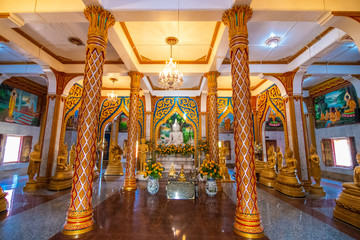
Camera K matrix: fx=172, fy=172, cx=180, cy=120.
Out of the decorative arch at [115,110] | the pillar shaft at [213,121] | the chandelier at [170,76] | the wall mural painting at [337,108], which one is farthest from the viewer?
the decorative arch at [115,110]

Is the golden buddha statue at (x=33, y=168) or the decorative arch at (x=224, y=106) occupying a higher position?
the decorative arch at (x=224, y=106)

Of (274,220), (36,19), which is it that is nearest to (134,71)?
(36,19)

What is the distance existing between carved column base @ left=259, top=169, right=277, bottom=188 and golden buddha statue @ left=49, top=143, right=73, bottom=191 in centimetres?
858

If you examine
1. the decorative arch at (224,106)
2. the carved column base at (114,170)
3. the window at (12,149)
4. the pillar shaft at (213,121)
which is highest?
the decorative arch at (224,106)

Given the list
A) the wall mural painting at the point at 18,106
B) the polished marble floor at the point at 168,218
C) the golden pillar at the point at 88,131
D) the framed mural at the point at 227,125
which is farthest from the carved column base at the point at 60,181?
the framed mural at the point at 227,125

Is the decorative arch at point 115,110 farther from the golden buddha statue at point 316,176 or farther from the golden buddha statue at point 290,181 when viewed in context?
the golden buddha statue at point 316,176

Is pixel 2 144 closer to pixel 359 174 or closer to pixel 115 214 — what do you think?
pixel 115 214

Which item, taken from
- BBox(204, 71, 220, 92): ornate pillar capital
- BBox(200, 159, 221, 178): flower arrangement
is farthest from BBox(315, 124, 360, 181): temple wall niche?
BBox(200, 159, 221, 178): flower arrangement

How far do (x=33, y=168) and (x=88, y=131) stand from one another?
17.9 feet

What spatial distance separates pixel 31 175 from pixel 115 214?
16.8 ft

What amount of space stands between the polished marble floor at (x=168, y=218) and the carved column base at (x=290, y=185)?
297 millimetres

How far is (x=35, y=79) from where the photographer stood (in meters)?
10.1

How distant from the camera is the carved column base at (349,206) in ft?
12.2

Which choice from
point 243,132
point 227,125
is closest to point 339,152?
point 227,125
